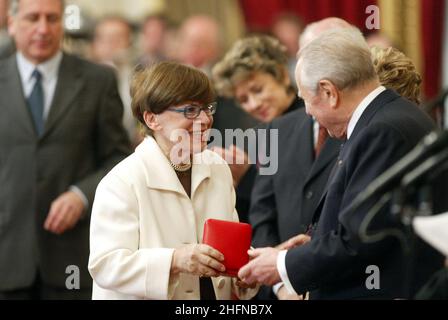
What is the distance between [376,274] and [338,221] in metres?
0.24

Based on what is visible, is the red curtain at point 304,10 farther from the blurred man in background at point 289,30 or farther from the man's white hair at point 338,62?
the man's white hair at point 338,62

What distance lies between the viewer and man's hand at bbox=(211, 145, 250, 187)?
4781 millimetres

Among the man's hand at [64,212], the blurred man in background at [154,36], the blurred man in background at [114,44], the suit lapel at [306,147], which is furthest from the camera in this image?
the blurred man in background at [154,36]

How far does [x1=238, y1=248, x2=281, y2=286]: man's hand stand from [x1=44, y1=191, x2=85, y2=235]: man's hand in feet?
5.48

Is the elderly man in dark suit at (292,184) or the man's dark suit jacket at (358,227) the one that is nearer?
the man's dark suit jacket at (358,227)

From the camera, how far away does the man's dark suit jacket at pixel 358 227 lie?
12.7 ft

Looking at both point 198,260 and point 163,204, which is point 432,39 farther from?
point 198,260

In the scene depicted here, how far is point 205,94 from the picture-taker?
411 cm

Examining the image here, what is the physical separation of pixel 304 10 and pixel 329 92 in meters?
6.84

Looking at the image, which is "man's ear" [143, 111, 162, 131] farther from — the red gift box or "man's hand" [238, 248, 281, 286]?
"man's hand" [238, 248, 281, 286]

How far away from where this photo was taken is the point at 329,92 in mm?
4055

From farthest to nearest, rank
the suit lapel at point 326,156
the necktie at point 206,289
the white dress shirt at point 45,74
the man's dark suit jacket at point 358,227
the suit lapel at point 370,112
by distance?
the white dress shirt at point 45,74, the suit lapel at point 326,156, the necktie at point 206,289, the suit lapel at point 370,112, the man's dark suit jacket at point 358,227

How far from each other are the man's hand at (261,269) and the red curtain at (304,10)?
5.33m

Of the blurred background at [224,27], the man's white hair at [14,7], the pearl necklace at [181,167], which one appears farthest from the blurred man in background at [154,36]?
the pearl necklace at [181,167]
